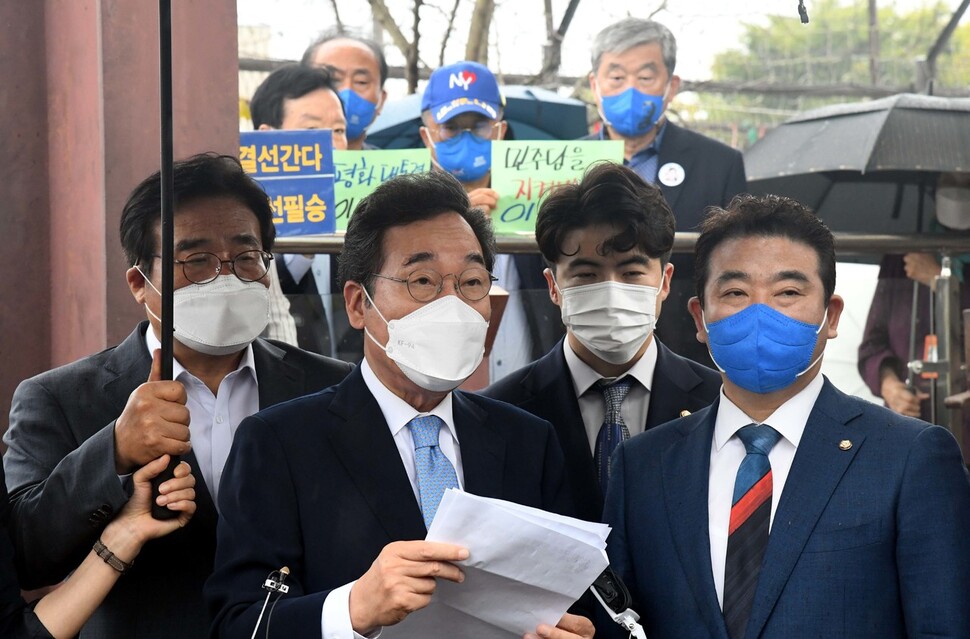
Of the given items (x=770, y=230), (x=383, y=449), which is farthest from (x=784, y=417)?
(x=383, y=449)

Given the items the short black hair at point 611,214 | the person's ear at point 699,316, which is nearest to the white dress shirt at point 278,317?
the short black hair at point 611,214

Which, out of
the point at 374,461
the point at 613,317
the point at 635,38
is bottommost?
the point at 374,461

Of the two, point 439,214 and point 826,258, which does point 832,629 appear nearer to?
point 826,258

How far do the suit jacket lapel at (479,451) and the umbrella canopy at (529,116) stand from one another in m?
4.35

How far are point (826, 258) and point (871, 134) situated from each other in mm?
3592

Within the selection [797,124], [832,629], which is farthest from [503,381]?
[797,124]

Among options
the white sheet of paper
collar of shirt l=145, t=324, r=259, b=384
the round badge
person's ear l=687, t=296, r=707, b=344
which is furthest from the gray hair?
the white sheet of paper

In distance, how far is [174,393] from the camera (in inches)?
126

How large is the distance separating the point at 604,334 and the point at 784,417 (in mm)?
853

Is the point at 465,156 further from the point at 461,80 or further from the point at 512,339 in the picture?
the point at 512,339

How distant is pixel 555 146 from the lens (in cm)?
500

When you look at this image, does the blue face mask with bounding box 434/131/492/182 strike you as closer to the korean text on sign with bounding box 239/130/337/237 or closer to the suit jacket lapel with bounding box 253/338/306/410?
the korean text on sign with bounding box 239/130/337/237

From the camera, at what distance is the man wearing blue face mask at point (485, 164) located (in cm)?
500

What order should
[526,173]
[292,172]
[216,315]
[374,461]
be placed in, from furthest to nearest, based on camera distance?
1. [526,173]
2. [292,172]
3. [216,315]
4. [374,461]
